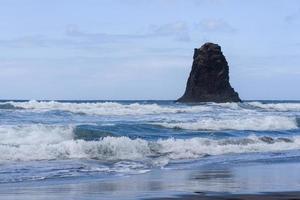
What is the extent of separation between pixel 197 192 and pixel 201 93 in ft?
199

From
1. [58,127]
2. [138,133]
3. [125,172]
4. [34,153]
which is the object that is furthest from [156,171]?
[138,133]

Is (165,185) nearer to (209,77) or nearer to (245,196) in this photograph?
(245,196)

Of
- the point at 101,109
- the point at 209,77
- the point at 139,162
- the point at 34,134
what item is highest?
the point at 209,77

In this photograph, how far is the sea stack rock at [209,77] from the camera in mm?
69062

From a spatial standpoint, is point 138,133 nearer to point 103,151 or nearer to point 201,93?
point 103,151

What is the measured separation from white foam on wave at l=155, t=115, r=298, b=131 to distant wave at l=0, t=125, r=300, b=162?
467cm

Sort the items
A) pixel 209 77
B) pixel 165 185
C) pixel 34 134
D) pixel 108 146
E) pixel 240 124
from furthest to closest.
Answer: pixel 209 77 → pixel 240 124 → pixel 34 134 → pixel 108 146 → pixel 165 185

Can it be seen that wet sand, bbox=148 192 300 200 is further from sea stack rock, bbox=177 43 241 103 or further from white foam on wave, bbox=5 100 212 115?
sea stack rock, bbox=177 43 241 103

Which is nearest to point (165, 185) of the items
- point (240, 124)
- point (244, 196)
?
point (244, 196)

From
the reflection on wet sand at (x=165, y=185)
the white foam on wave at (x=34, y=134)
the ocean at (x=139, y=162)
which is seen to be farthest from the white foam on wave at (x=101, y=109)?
the reflection on wet sand at (x=165, y=185)

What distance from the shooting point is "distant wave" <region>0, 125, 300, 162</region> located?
15.0 metres

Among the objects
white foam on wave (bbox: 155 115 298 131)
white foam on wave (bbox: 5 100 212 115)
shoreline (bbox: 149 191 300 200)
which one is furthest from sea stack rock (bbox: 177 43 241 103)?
shoreline (bbox: 149 191 300 200)

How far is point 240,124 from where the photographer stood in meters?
27.8

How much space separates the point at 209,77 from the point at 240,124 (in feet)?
139
